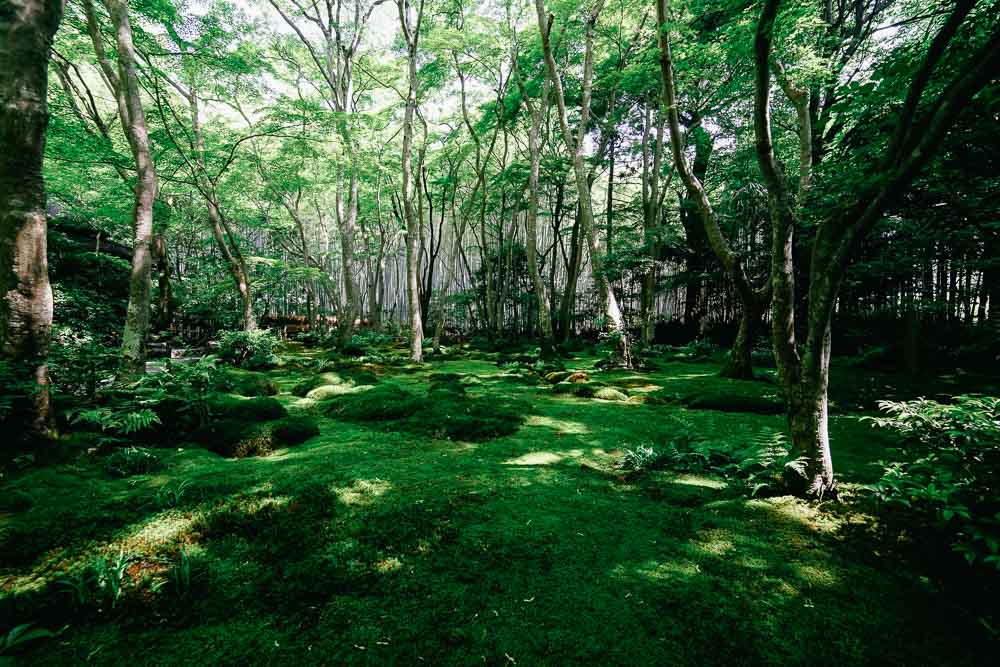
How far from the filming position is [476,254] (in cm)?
2097

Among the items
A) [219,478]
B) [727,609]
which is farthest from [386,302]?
[727,609]

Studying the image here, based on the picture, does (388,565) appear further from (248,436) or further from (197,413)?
(197,413)

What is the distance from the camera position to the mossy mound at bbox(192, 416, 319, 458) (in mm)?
3748

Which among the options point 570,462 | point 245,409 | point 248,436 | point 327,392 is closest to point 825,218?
point 570,462

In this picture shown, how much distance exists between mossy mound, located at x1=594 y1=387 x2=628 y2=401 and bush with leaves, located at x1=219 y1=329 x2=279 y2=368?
736 cm

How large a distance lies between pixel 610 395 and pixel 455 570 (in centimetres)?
448

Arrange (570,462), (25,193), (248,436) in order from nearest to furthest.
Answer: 1. (25,193)
2. (570,462)
3. (248,436)

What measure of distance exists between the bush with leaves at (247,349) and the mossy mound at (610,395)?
7356mm

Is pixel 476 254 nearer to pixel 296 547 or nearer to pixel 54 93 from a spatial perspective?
pixel 54 93

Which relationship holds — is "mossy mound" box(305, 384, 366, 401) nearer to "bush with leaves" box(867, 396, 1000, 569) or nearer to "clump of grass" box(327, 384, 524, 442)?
"clump of grass" box(327, 384, 524, 442)

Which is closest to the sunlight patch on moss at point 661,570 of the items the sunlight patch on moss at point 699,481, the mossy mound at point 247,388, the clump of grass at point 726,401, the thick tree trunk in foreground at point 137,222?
the sunlight patch on moss at point 699,481

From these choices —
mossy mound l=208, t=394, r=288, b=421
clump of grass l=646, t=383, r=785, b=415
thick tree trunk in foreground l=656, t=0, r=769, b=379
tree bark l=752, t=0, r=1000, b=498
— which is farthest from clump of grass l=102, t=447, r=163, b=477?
thick tree trunk in foreground l=656, t=0, r=769, b=379

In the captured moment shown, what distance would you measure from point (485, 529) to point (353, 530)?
0.73 metres

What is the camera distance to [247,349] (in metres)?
9.62
